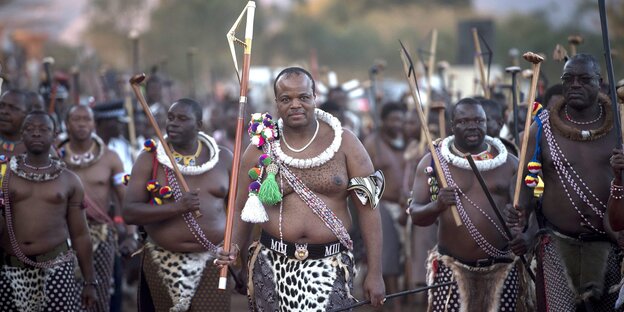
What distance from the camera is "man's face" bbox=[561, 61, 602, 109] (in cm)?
773

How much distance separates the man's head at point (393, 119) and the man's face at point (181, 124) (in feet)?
17.0

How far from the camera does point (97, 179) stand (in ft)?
34.4

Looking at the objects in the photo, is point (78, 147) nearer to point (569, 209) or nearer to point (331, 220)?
point (331, 220)

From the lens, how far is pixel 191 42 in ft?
143

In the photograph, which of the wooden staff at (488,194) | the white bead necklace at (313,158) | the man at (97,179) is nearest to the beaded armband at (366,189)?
the white bead necklace at (313,158)

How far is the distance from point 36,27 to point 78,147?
35.7 metres

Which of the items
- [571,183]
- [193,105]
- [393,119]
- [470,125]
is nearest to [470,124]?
[470,125]

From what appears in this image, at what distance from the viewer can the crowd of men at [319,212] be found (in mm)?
7090

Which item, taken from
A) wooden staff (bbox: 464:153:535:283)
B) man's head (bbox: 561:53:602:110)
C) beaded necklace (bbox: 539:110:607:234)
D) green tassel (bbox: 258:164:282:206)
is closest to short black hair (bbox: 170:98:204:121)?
green tassel (bbox: 258:164:282:206)

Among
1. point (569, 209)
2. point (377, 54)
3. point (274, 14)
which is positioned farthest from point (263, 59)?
point (569, 209)

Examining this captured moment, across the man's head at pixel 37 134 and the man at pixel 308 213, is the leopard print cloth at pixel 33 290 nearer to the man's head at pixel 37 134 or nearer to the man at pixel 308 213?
the man's head at pixel 37 134

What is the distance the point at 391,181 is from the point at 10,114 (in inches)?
206

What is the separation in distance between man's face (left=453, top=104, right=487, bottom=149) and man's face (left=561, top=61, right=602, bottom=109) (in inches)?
30.4

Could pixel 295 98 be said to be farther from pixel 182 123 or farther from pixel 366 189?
pixel 182 123
